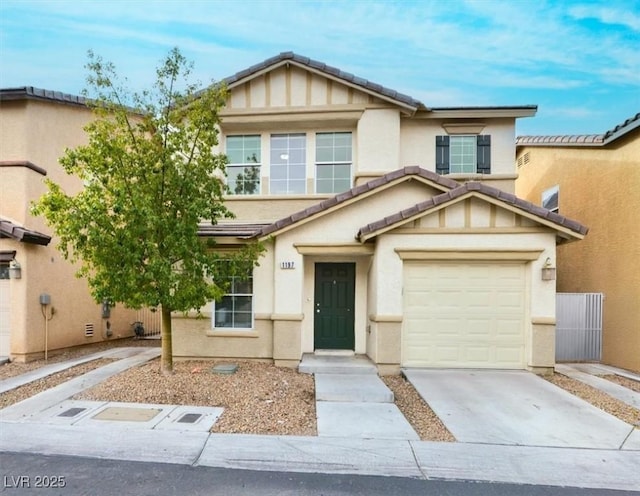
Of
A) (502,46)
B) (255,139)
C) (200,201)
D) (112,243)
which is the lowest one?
(112,243)

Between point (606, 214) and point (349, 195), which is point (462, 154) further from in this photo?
point (349, 195)

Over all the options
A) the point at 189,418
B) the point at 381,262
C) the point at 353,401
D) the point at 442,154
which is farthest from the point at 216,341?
the point at 442,154

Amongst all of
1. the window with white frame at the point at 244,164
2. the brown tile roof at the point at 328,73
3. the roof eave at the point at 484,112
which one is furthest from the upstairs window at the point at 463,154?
the window with white frame at the point at 244,164

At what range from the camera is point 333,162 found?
1035 centimetres

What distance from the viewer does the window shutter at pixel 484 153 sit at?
10.2 metres

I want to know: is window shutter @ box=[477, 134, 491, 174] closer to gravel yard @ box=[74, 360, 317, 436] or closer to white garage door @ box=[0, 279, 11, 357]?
gravel yard @ box=[74, 360, 317, 436]

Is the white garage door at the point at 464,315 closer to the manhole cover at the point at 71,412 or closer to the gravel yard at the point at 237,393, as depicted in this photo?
the gravel yard at the point at 237,393

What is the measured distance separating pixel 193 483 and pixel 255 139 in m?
9.25

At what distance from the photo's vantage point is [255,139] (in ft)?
34.7

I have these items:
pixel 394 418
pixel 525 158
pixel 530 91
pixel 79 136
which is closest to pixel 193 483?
pixel 394 418

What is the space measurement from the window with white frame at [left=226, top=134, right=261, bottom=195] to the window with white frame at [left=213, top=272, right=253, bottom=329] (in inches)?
129

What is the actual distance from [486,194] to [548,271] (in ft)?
7.44

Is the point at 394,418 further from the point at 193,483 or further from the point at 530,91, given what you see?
the point at 530,91

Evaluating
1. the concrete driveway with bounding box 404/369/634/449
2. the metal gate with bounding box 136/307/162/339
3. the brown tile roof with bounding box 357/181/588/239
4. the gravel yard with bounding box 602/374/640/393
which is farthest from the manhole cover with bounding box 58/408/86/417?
the gravel yard with bounding box 602/374/640/393
